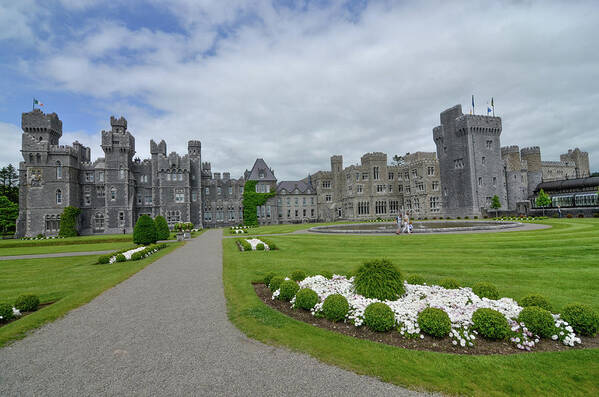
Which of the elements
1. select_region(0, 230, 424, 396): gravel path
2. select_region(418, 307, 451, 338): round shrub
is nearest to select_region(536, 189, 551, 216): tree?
select_region(418, 307, 451, 338): round shrub

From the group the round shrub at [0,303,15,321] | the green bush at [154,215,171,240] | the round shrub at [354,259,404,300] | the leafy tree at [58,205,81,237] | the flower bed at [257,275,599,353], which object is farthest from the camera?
the leafy tree at [58,205,81,237]

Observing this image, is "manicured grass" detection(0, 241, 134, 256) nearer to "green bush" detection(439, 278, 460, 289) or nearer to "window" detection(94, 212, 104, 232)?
"window" detection(94, 212, 104, 232)

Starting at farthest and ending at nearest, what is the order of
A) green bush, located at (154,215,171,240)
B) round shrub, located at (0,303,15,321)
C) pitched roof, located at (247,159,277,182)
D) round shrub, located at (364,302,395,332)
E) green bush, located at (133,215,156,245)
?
pitched roof, located at (247,159,277,182) < green bush, located at (154,215,171,240) < green bush, located at (133,215,156,245) < round shrub, located at (0,303,15,321) < round shrub, located at (364,302,395,332)

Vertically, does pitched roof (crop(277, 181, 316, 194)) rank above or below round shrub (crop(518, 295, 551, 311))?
above

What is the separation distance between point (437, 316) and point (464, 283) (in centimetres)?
503

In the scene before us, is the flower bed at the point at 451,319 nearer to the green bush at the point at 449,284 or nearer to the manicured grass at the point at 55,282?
the green bush at the point at 449,284

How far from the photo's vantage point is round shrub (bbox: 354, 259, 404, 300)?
8.69 m

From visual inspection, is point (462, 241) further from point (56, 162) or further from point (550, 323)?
point (56, 162)

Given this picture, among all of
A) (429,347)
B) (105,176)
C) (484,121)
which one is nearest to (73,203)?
(105,176)

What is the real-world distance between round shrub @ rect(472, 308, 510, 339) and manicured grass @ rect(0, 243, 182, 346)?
11.1 meters

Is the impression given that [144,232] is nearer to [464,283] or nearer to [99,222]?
[464,283]

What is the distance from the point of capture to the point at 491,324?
6.54 meters

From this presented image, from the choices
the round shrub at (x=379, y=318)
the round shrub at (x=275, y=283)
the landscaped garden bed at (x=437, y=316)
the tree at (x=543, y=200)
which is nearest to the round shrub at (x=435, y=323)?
the landscaped garden bed at (x=437, y=316)

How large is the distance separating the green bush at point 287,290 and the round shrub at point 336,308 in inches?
66.2
